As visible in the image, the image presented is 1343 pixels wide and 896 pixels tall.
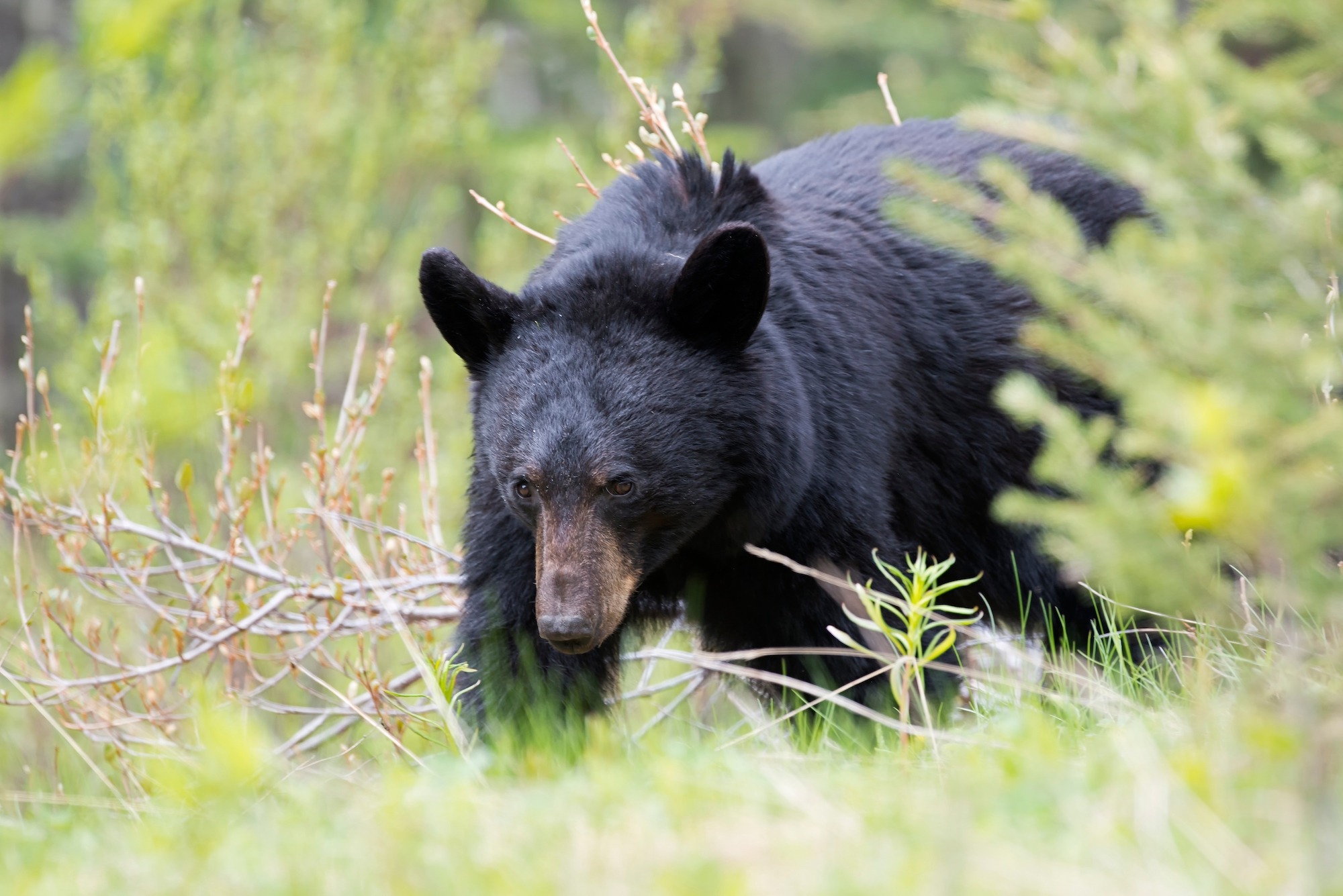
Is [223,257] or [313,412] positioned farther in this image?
[223,257]

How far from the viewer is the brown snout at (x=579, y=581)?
135 inches

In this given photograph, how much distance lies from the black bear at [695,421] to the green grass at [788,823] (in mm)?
1048

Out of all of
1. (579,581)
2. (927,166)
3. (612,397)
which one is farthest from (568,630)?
(927,166)

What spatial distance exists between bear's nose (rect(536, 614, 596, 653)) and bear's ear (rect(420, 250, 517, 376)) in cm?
88

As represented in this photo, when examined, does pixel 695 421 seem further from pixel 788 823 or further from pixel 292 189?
pixel 292 189

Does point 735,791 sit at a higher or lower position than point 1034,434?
higher

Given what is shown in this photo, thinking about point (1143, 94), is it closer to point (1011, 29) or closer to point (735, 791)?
point (735, 791)

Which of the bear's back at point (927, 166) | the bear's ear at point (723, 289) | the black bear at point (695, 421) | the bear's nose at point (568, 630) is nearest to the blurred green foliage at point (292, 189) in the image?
the bear's back at point (927, 166)

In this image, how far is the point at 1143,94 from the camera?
2.18 meters

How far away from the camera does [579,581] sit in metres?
→ 3.50

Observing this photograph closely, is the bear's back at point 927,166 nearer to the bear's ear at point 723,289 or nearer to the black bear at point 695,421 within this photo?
the black bear at point 695,421

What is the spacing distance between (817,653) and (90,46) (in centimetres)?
270

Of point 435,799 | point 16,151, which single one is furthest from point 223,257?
point 435,799

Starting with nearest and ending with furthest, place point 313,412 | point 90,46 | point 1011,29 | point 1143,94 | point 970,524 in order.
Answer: point 1143,94
point 90,46
point 970,524
point 313,412
point 1011,29
